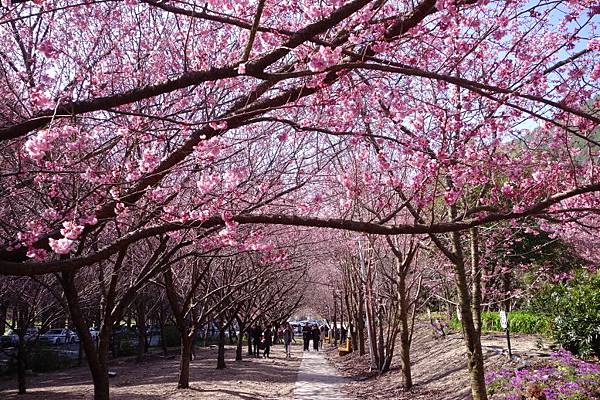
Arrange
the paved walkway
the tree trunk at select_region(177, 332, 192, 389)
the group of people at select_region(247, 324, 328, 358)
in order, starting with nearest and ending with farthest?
the paved walkway, the tree trunk at select_region(177, 332, 192, 389), the group of people at select_region(247, 324, 328, 358)

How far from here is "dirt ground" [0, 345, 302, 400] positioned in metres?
12.0

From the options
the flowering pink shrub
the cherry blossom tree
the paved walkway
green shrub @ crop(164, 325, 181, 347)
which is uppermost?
the cherry blossom tree

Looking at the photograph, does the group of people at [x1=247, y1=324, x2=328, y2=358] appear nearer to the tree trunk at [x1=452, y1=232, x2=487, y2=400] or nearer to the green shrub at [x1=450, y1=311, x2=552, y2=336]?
the green shrub at [x1=450, y1=311, x2=552, y2=336]

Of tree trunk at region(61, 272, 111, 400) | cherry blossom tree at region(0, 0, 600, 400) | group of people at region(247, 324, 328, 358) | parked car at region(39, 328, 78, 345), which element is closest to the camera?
cherry blossom tree at region(0, 0, 600, 400)

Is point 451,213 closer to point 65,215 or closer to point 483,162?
point 483,162

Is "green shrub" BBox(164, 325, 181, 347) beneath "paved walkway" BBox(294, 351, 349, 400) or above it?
above

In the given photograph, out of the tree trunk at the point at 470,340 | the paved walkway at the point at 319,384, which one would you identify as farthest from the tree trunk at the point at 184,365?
the tree trunk at the point at 470,340

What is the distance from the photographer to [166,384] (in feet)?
Answer: 46.3

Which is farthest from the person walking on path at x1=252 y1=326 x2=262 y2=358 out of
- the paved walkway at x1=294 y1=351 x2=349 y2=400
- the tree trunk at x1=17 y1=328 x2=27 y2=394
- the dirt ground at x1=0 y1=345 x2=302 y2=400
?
the tree trunk at x1=17 y1=328 x2=27 y2=394

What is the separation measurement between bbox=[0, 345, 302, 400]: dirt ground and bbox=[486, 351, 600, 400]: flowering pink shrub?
4601mm

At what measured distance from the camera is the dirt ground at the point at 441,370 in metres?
10.5

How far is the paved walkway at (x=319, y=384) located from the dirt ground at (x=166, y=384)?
0.90 feet

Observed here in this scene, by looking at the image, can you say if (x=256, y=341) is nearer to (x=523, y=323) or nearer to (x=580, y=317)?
(x=523, y=323)

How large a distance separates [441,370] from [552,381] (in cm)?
503
